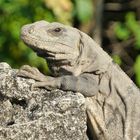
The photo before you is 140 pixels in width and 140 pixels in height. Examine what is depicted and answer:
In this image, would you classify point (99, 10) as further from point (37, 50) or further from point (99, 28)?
point (37, 50)

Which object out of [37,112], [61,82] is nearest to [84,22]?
[61,82]

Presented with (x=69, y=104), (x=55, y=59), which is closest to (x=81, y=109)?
(x=69, y=104)

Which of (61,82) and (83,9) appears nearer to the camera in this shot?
(61,82)

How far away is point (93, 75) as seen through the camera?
4.98 meters

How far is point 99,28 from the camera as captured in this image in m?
8.15

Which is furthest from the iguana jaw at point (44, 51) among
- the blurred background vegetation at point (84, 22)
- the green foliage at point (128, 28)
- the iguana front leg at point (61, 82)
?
the green foliage at point (128, 28)

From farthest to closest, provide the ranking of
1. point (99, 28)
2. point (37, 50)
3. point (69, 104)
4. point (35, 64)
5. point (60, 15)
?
point (99, 28) → point (35, 64) → point (60, 15) → point (37, 50) → point (69, 104)

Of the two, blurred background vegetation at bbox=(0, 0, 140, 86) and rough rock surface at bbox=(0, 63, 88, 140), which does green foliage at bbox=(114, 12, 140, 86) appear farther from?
rough rock surface at bbox=(0, 63, 88, 140)

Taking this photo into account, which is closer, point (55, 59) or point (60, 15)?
point (55, 59)

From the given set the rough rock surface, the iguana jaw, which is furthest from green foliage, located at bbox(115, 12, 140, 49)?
the rough rock surface

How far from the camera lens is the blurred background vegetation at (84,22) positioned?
22.8ft

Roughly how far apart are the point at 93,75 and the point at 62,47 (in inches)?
9.0

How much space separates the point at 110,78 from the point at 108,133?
0.30 meters

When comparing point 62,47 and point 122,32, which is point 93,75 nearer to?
point 62,47
